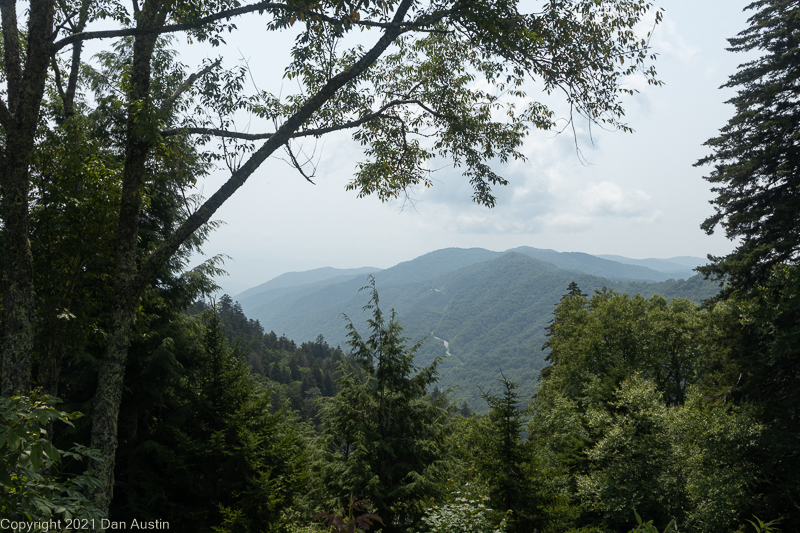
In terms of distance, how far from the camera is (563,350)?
3064cm

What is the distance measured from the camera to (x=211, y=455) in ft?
34.8

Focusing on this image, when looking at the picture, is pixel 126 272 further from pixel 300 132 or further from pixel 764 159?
pixel 764 159

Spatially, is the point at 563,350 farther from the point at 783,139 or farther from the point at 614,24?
the point at 614,24

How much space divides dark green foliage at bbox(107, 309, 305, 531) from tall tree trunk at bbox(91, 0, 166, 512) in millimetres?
5056

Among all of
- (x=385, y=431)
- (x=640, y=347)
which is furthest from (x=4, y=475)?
(x=640, y=347)

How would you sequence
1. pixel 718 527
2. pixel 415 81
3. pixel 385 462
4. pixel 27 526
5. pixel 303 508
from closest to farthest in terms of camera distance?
pixel 27 526, pixel 415 81, pixel 385 462, pixel 303 508, pixel 718 527

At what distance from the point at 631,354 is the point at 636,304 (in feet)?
11.9

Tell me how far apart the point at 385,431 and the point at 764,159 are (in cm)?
1604

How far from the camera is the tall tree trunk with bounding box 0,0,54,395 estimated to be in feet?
14.9

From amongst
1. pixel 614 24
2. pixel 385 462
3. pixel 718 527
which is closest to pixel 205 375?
pixel 385 462

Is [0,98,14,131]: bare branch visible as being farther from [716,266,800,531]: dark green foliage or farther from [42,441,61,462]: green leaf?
[716,266,800,531]: dark green foliage

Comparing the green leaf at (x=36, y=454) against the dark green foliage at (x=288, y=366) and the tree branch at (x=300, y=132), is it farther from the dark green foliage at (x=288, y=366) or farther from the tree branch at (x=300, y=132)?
the dark green foliage at (x=288, y=366)

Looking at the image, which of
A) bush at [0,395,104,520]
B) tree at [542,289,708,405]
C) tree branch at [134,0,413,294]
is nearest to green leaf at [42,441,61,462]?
bush at [0,395,104,520]

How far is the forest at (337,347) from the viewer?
15.6ft
